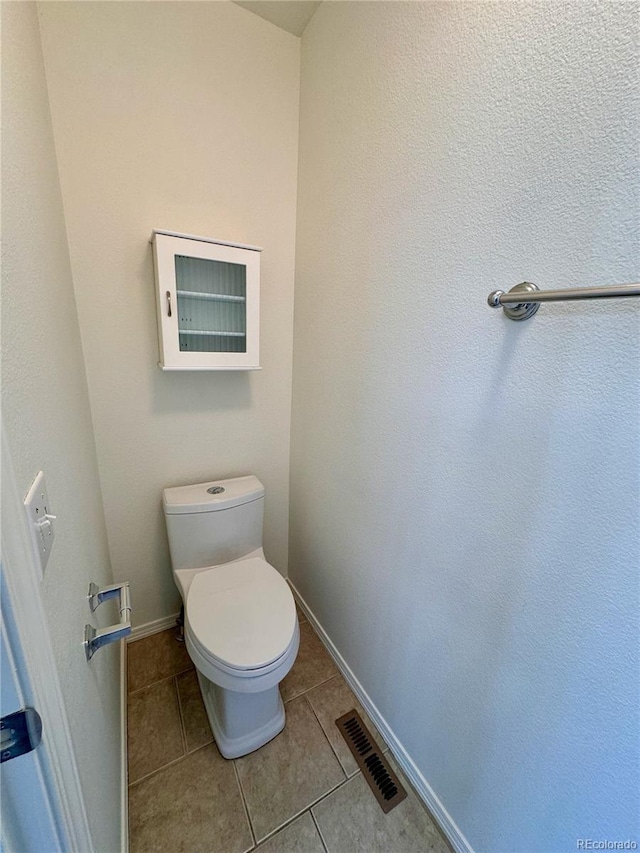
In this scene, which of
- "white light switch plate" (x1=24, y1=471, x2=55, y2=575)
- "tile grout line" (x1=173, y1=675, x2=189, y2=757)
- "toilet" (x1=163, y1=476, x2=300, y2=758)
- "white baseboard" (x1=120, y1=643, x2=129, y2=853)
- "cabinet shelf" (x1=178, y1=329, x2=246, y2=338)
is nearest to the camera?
"white light switch plate" (x1=24, y1=471, x2=55, y2=575)

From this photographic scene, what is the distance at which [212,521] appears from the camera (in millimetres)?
1390

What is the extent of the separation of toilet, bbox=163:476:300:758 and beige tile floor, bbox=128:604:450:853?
0.08 metres

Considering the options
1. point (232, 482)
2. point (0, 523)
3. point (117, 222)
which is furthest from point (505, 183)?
point (232, 482)

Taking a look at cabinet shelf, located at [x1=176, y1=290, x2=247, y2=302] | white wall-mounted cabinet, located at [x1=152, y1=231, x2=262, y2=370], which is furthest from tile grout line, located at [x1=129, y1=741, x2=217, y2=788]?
cabinet shelf, located at [x1=176, y1=290, x2=247, y2=302]

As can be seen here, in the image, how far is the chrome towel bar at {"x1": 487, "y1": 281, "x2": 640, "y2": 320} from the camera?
0.50 meters

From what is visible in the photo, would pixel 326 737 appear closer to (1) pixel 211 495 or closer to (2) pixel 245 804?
(2) pixel 245 804

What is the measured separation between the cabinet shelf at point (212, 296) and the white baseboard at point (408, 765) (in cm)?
154

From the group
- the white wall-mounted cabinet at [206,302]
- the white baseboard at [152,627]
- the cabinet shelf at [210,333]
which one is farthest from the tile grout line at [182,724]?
the cabinet shelf at [210,333]

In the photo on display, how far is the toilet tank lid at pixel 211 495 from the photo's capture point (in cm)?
134

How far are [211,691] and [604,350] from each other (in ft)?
5.35

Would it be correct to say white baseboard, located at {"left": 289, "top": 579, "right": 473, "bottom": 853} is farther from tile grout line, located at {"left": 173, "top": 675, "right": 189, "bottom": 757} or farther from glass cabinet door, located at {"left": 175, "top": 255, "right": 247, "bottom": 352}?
glass cabinet door, located at {"left": 175, "top": 255, "right": 247, "bottom": 352}

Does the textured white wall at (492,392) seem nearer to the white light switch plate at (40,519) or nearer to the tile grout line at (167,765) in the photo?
the tile grout line at (167,765)

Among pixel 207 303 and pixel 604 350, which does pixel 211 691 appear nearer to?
pixel 207 303

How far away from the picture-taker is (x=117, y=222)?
1.17 meters
